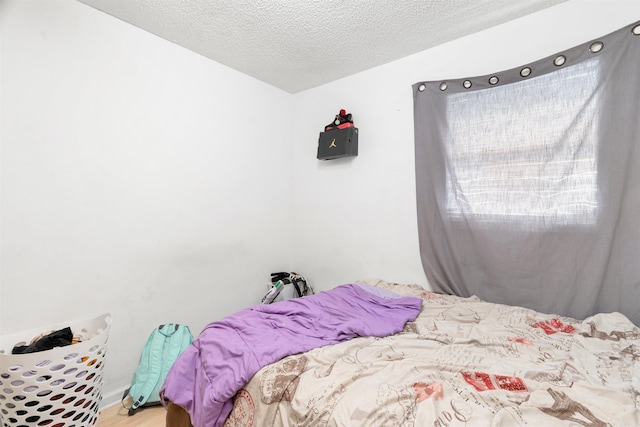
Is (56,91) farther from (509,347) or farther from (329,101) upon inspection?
(509,347)

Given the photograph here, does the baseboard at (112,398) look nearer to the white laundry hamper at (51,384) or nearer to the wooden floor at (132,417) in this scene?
the wooden floor at (132,417)

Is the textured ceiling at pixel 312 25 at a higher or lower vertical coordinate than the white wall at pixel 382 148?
higher

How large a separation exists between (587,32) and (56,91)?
9.96 feet

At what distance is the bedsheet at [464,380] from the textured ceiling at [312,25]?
187 centimetres

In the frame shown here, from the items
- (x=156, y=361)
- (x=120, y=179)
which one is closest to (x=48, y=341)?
(x=156, y=361)

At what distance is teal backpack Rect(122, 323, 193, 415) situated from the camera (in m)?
1.81

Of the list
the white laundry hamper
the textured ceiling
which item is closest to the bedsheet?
the white laundry hamper

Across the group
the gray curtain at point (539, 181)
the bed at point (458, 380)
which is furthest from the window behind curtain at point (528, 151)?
the bed at point (458, 380)

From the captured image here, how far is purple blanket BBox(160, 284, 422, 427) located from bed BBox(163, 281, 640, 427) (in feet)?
0.09

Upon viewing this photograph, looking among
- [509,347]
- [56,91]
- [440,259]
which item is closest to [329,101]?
[440,259]

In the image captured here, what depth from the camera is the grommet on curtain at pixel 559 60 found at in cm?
163

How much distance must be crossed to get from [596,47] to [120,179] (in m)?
2.91

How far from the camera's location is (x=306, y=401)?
989 mm

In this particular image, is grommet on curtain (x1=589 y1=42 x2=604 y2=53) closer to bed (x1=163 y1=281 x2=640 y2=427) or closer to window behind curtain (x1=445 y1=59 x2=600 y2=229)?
window behind curtain (x1=445 y1=59 x2=600 y2=229)
